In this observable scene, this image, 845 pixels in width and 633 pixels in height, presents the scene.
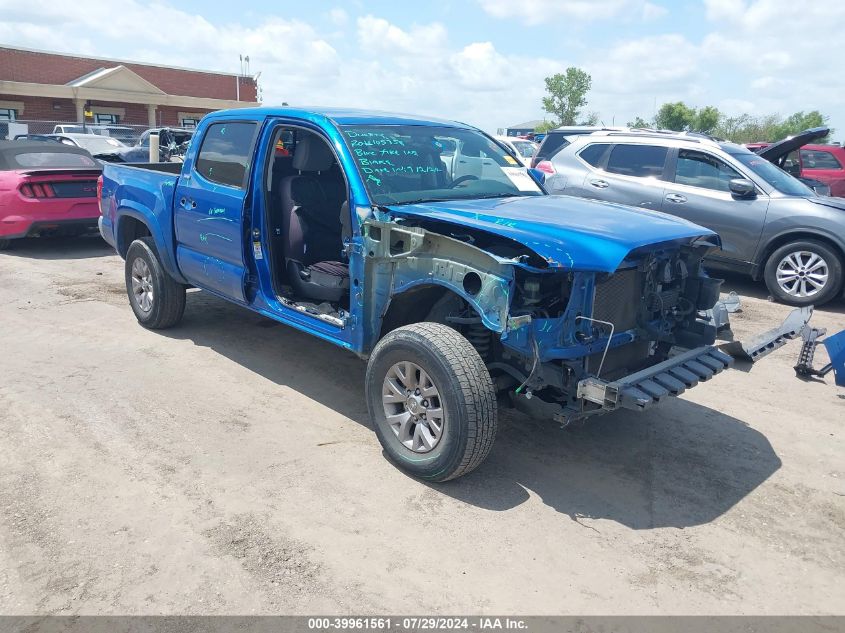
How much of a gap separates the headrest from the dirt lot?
1629mm

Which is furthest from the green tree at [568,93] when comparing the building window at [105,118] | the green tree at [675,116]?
the building window at [105,118]

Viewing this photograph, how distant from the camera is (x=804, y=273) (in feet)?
26.3

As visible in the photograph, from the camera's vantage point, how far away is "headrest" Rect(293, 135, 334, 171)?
496 centimetres

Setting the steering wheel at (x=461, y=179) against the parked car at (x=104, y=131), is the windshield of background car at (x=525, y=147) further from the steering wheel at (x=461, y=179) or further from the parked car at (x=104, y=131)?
the steering wheel at (x=461, y=179)

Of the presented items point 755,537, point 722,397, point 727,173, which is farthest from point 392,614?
point 727,173

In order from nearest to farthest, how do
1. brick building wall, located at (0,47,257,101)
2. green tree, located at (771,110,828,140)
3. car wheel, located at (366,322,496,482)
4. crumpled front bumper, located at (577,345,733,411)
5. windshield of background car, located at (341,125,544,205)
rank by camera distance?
crumpled front bumper, located at (577,345,733,411) < car wheel, located at (366,322,496,482) < windshield of background car, located at (341,125,544,205) < brick building wall, located at (0,47,257,101) < green tree, located at (771,110,828,140)

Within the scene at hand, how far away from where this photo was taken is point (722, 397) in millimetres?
5309

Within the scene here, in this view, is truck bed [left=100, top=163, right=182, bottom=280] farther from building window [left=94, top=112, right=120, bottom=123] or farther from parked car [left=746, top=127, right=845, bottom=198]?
building window [left=94, top=112, right=120, bottom=123]

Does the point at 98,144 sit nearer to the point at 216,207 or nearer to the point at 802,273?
the point at 216,207

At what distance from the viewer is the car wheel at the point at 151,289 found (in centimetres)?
611

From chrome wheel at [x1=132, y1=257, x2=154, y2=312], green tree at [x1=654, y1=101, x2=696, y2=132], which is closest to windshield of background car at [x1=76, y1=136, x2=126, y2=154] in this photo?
chrome wheel at [x1=132, y1=257, x2=154, y2=312]

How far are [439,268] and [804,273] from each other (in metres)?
6.14

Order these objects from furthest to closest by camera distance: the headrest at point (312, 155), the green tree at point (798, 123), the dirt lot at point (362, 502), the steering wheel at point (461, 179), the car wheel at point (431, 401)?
the green tree at point (798, 123)
the headrest at point (312, 155)
the steering wheel at point (461, 179)
the car wheel at point (431, 401)
the dirt lot at point (362, 502)

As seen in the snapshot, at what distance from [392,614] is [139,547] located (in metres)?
1.27
